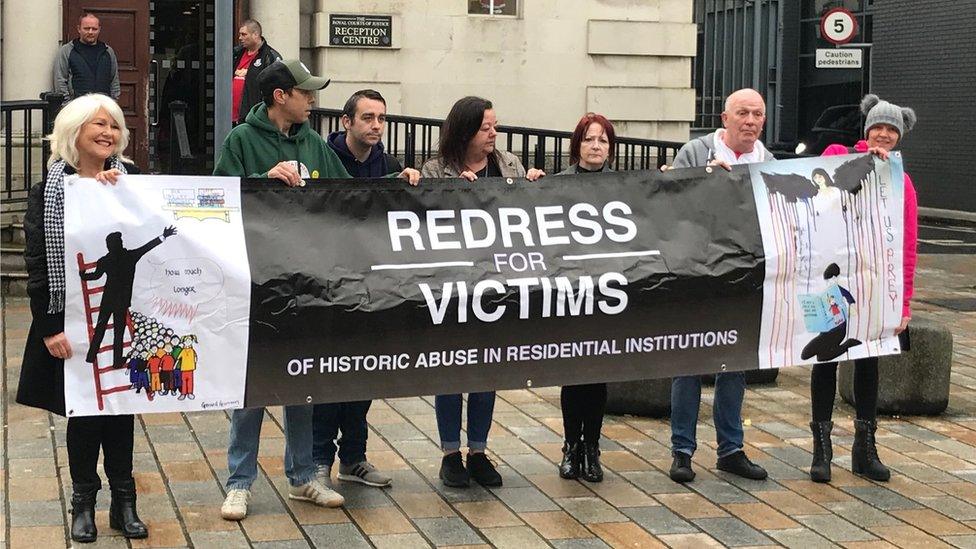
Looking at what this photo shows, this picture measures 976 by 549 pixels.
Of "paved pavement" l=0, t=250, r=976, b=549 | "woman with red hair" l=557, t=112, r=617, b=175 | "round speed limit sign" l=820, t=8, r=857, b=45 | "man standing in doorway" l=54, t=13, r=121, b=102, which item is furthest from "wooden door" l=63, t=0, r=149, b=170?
"round speed limit sign" l=820, t=8, r=857, b=45

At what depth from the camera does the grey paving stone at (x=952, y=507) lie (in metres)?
7.00

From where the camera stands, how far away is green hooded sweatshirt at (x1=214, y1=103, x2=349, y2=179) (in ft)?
22.5

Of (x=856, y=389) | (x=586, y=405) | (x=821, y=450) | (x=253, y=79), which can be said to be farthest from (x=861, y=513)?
(x=253, y=79)

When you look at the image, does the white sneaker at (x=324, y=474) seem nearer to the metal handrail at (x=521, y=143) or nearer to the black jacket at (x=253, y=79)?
the black jacket at (x=253, y=79)

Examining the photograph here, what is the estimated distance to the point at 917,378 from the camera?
9.16 m

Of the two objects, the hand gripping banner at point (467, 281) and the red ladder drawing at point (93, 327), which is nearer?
the red ladder drawing at point (93, 327)

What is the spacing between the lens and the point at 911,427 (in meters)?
8.94

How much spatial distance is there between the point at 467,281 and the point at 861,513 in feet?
6.78

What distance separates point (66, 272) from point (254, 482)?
5.15 feet

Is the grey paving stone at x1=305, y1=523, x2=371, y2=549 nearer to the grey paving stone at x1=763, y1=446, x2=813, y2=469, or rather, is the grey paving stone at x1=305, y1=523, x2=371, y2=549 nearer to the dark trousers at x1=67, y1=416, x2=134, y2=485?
the dark trousers at x1=67, y1=416, x2=134, y2=485

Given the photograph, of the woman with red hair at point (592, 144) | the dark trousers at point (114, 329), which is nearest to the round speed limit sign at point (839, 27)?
the woman with red hair at point (592, 144)

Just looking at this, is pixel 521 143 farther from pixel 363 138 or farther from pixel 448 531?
pixel 448 531

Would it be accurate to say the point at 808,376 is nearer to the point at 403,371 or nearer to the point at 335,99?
the point at 403,371

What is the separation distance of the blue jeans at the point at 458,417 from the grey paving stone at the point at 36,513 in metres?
1.79
